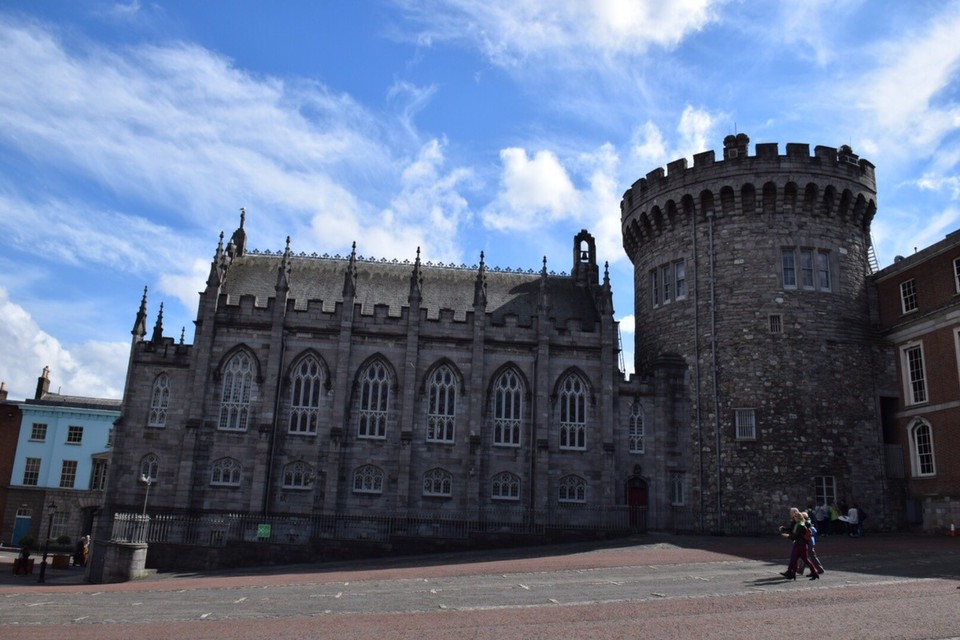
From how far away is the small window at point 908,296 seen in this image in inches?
1361

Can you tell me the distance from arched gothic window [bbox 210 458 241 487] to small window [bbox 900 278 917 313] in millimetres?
31492

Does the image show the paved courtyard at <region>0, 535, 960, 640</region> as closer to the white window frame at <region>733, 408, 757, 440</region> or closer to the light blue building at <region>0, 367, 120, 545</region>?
the white window frame at <region>733, 408, 757, 440</region>

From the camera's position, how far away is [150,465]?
35.2 metres

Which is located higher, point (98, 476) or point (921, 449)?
point (921, 449)

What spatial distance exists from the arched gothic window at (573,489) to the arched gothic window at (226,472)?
1513 cm

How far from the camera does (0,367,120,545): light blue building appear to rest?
50562mm

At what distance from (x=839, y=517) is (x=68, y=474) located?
47561 mm

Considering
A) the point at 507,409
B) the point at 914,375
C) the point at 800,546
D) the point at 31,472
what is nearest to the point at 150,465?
the point at 507,409

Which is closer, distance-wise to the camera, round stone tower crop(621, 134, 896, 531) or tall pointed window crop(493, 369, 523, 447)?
round stone tower crop(621, 134, 896, 531)

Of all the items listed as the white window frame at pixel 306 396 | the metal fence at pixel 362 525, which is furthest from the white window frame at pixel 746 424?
the white window frame at pixel 306 396

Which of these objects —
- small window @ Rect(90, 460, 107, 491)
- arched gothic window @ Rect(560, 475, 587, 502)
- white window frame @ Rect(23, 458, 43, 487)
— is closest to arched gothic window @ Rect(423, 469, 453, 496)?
arched gothic window @ Rect(560, 475, 587, 502)

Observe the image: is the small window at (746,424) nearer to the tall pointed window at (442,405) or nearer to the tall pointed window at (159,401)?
the tall pointed window at (442,405)

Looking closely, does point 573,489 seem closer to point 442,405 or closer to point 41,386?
point 442,405

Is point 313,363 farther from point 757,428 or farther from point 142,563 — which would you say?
point 757,428
